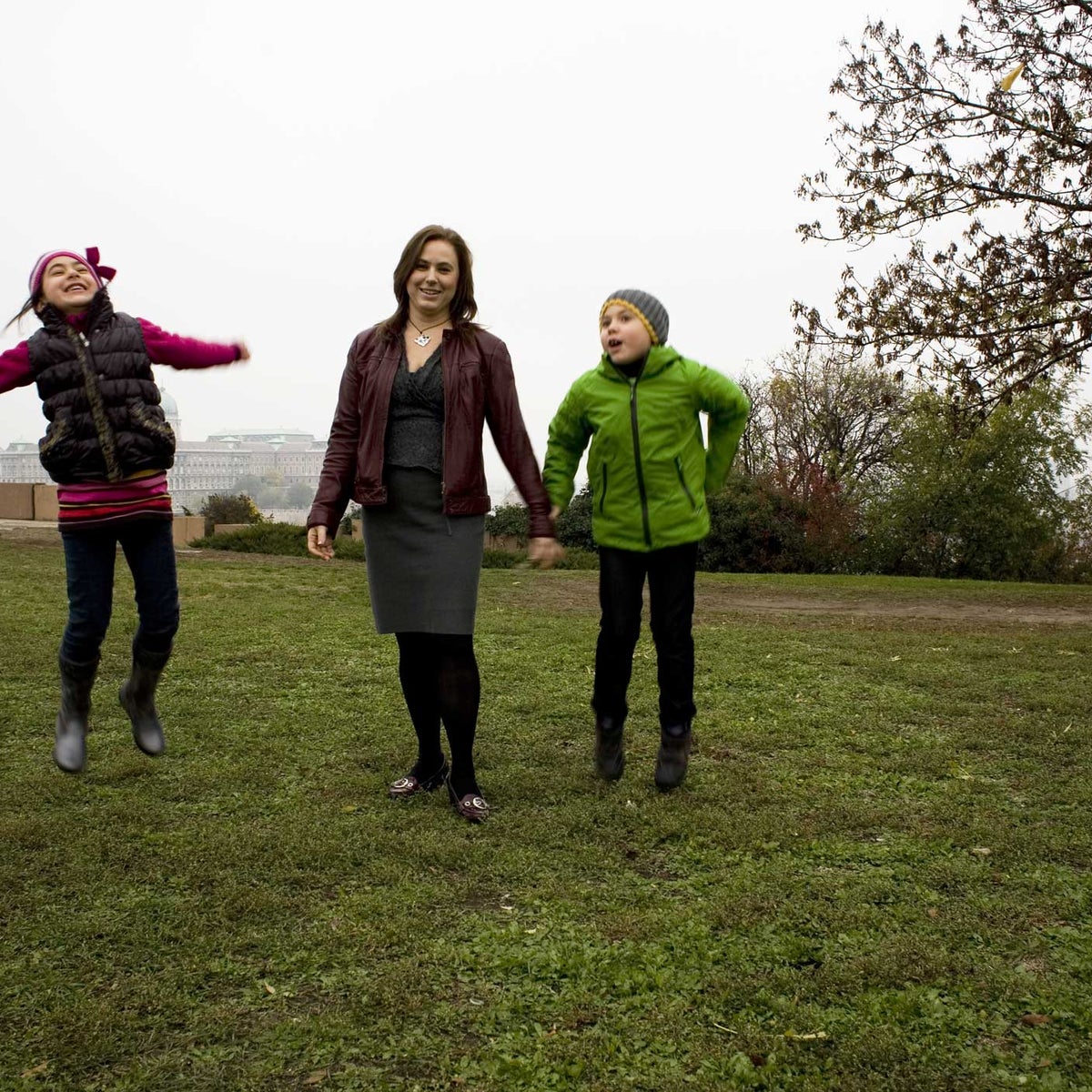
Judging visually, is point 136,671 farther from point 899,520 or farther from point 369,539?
point 899,520

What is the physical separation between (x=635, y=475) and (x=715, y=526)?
2025 cm

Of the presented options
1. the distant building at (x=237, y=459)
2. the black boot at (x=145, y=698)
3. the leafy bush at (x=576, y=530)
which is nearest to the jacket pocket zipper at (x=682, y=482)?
the black boot at (x=145, y=698)

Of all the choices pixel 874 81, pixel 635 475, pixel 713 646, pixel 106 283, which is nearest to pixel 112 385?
pixel 106 283

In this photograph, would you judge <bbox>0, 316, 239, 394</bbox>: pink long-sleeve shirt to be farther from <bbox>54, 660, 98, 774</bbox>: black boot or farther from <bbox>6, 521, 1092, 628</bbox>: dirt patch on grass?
<bbox>6, 521, 1092, 628</bbox>: dirt patch on grass

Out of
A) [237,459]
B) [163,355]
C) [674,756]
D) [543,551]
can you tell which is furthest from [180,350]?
[237,459]

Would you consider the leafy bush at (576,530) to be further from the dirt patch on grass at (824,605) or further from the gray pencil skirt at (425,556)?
the gray pencil skirt at (425,556)

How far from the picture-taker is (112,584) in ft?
14.5

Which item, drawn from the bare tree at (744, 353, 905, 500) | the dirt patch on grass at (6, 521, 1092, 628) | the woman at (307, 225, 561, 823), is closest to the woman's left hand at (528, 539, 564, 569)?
the woman at (307, 225, 561, 823)

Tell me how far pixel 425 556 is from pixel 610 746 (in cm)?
120

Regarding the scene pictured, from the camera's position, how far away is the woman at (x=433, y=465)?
4152mm

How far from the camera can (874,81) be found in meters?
14.5

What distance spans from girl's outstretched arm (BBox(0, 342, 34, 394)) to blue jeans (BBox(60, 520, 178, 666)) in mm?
604

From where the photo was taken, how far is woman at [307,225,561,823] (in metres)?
4.15

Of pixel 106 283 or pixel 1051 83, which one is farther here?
pixel 1051 83
